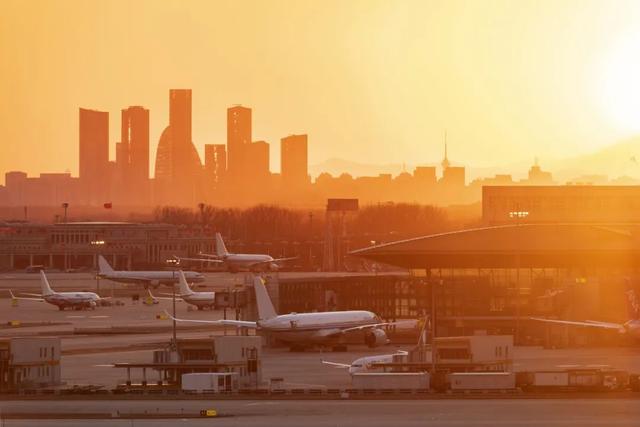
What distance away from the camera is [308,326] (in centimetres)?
10050

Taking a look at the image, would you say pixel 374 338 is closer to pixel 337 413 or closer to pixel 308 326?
pixel 308 326

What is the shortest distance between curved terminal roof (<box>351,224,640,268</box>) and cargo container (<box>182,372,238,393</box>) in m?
22.3

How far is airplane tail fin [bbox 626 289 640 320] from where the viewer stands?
98250mm

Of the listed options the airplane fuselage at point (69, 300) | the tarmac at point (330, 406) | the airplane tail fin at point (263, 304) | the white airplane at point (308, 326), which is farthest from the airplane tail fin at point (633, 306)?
the airplane fuselage at point (69, 300)

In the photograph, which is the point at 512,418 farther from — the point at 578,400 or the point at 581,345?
the point at 581,345

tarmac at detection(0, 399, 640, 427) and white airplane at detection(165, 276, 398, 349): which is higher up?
white airplane at detection(165, 276, 398, 349)

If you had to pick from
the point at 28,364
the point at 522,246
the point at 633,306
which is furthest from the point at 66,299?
the point at 28,364

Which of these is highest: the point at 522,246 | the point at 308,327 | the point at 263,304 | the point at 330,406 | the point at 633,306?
the point at 522,246

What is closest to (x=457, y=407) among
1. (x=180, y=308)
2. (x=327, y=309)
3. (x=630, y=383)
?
(x=630, y=383)

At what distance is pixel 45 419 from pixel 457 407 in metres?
17.9

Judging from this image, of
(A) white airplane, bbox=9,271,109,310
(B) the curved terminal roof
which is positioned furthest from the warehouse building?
(A) white airplane, bbox=9,271,109,310

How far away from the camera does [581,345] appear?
100375 millimetres

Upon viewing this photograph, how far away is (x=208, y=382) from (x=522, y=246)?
28.0 meters

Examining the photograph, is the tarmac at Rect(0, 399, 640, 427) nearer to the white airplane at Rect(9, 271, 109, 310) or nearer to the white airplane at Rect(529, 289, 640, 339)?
the white airplane at Rect(529, 289, 640, 339)
